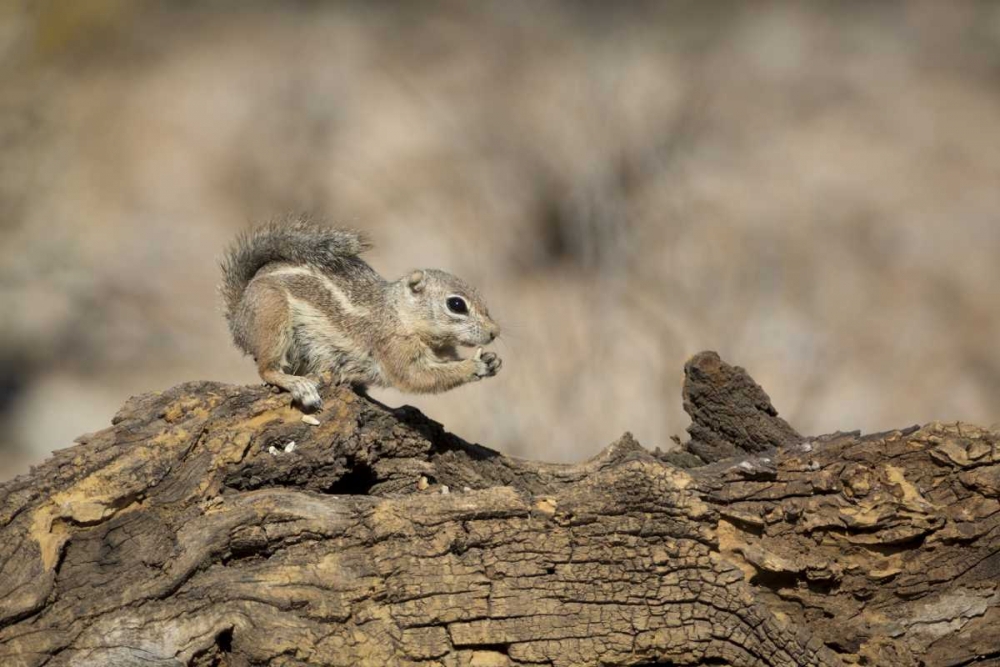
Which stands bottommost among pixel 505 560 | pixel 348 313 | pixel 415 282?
pixel 505 560

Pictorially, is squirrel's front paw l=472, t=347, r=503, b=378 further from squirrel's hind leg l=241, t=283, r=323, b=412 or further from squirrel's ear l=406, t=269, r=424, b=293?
squirrel's hind leg l=241, t=283, r=323, b=412

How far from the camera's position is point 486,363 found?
4.51 m

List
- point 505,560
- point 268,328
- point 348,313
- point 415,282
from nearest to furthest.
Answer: point 505,560 < point 268,328 < point 348,313 < point 415,282

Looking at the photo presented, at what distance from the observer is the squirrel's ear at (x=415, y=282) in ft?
15.6

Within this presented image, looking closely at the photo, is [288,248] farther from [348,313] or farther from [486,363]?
[486,363]

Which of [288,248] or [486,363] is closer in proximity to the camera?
[486,363]

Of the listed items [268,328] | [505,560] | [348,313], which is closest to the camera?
[505,560]

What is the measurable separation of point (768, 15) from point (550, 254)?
2963 mm

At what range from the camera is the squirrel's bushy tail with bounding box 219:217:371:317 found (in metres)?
4.68

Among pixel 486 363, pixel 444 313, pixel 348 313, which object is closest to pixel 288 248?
pixel 348 313

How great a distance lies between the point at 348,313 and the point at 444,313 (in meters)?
0.37

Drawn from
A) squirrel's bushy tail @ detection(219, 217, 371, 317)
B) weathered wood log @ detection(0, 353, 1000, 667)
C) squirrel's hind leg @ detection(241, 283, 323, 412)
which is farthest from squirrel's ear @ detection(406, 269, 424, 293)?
weathered wood log @ detection(0, 353, 1000, 667)

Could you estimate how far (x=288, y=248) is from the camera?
184 inches

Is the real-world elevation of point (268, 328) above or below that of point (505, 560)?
above
